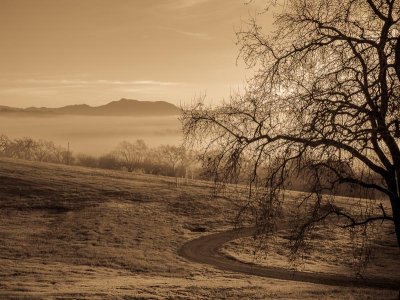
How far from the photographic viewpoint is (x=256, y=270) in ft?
138

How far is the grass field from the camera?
2728 centimetres

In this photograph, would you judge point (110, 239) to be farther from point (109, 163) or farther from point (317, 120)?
point (109, 163)

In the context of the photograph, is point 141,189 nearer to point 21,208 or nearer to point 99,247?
point 21,208

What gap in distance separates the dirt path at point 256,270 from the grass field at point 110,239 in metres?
1.97

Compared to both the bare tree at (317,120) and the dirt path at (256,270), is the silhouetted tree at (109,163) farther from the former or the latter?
the bare tree at (317,120)

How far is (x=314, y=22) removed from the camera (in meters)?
15.5

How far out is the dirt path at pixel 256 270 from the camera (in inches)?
1550

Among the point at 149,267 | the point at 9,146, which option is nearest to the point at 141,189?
the point at 149,267

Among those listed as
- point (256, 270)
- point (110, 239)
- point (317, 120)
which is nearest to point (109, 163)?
point (110, 239)

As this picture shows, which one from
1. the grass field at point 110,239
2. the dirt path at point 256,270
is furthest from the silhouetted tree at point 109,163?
the dirt path at point 256,270

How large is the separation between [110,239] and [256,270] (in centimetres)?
1787

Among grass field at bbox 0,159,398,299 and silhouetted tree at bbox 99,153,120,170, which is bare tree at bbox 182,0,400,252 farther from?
silhouetted tree at bbox 99,153,120,170

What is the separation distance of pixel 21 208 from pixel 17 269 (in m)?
31.2

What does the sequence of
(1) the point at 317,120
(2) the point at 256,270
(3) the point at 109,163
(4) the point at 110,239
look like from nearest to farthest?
(1) the point at 317,120 → (2) the point at 256,270 → (4) the point at 110,239 → (3) the point at 109,163
